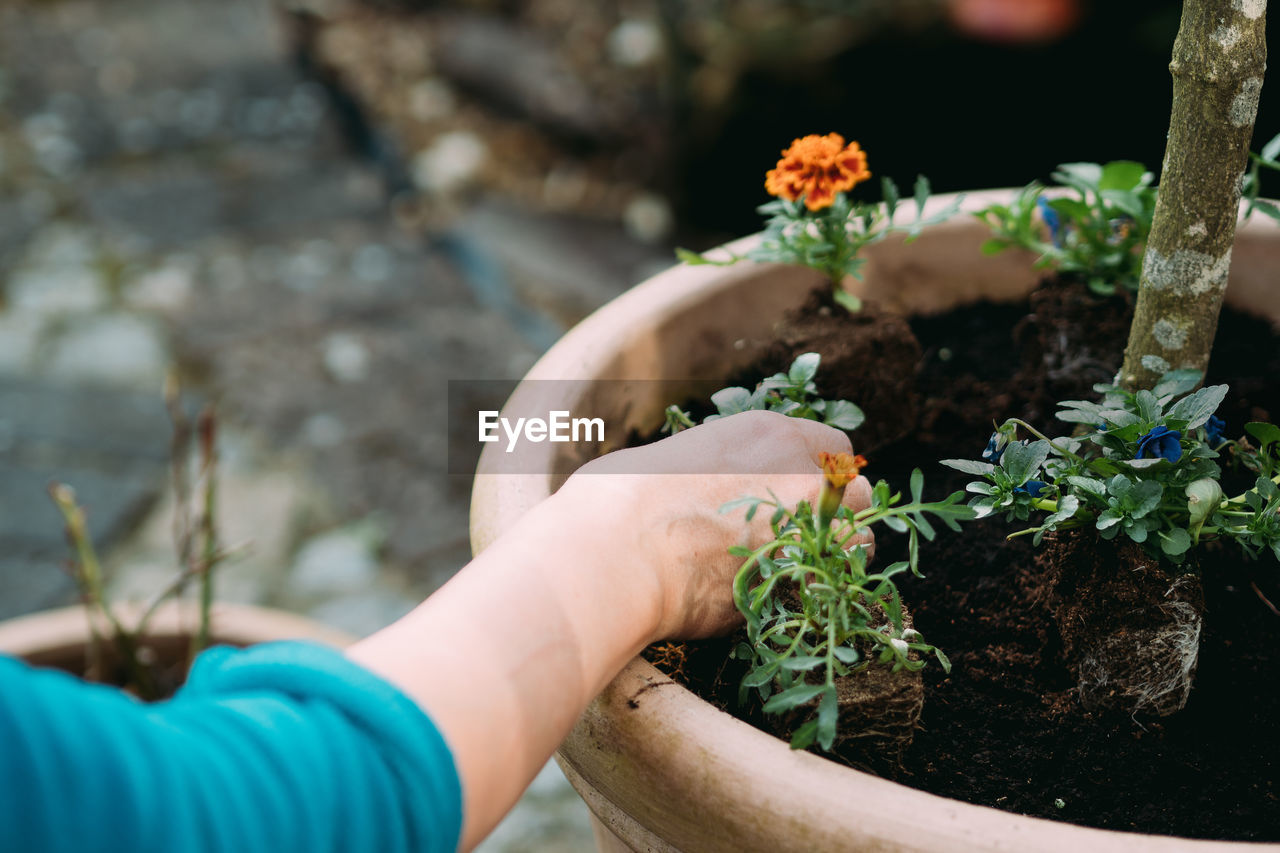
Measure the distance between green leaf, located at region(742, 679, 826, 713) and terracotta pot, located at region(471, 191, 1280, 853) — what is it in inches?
0.8

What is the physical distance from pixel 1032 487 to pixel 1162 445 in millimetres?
92

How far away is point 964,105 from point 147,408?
1.81m

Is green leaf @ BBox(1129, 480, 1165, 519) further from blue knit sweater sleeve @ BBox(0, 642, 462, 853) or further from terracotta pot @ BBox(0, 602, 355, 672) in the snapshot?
terracotta pot @ BBox(0, 602, 355, 672)

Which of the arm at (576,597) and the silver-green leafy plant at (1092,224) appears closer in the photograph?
the arm at (576,597)

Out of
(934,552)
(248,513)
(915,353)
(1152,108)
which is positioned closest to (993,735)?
(934,552)

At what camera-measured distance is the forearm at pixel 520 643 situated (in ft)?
1.96

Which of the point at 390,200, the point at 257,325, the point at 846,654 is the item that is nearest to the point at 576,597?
the point at 846,654

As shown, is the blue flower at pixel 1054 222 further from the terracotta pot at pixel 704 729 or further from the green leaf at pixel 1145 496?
the green leaf at pixel 1145 496

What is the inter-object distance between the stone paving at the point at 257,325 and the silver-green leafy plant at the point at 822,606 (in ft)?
3.39

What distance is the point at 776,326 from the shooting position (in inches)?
42.3

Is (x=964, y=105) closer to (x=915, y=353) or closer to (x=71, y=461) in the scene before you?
(x=915, y=353)

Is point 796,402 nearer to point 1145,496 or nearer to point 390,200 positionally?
point 1145,496

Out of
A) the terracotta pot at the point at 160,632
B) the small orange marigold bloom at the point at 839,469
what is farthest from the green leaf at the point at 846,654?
the terracotta pot at the point at 160,632

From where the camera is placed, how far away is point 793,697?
676 mm
